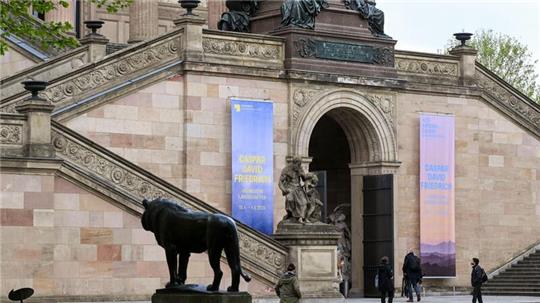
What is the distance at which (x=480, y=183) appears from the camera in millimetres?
49750

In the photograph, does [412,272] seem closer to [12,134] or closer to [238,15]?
[238,15]

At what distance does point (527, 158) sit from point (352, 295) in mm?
7832

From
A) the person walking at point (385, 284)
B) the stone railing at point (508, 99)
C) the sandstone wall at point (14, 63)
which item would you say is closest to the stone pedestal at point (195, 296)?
the person walking at point (385, 284)

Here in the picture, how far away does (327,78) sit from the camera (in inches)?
1804

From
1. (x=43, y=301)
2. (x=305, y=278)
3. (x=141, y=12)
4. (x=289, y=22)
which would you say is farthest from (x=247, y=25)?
(x=43, y=301)

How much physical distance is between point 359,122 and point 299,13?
3.85 meters

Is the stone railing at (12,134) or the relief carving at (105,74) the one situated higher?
the relief carving at (105,74)

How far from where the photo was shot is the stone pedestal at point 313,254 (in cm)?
3997

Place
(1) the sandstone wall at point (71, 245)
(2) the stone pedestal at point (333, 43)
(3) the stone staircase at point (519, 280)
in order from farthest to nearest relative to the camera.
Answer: (3) the stone staircase at point (519, 280), (2) the stone pedestal at point (333, 43), (1) the sandstone wall at point (71, 245)

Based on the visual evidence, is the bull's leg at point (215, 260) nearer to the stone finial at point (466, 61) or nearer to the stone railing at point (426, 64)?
the stone railing at point (426, 64)

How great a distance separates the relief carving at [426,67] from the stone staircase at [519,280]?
6123 millimetres

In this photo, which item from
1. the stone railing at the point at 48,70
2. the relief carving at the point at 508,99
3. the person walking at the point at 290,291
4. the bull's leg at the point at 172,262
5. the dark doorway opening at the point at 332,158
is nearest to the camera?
the bull's leg at the point at 172,262

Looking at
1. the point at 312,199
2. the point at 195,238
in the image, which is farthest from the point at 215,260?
the point at 312,199

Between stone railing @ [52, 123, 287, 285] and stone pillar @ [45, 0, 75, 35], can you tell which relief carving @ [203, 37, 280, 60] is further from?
stone pillar @ [45, 0, 75, 35]
